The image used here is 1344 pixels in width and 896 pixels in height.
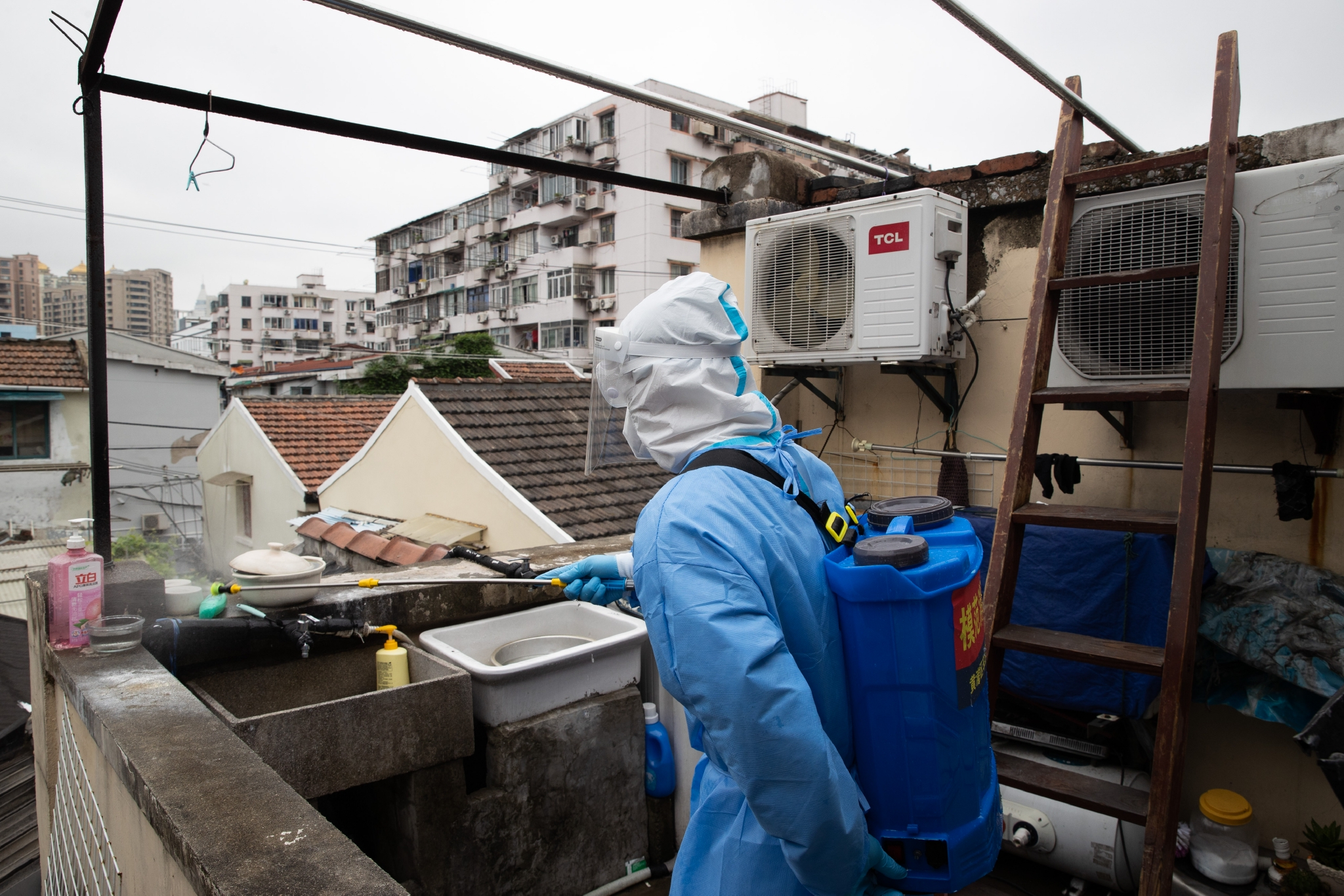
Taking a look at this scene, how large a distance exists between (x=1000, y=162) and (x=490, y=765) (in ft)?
11.4

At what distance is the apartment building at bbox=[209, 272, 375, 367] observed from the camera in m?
68.8

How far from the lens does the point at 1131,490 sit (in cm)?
333

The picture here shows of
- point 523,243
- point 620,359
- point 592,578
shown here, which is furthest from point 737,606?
point 523,243

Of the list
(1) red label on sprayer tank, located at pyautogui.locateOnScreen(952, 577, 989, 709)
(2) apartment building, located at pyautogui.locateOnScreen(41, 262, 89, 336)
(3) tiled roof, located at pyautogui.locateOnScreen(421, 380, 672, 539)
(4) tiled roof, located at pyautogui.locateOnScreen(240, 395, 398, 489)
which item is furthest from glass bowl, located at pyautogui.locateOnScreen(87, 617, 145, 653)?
(2) apartment building, located at pyautogui.locateOnScreen(41, 262, 89, 336)

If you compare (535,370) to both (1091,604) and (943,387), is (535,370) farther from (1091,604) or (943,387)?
(1091,604)

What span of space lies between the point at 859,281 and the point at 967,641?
2289 millimetres

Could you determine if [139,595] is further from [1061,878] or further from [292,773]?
[1061,878]

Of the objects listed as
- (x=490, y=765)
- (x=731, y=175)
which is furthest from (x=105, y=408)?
(x=731, y=175)

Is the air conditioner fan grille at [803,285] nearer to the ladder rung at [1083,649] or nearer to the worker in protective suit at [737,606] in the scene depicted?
the ladder rung at [1083,649]

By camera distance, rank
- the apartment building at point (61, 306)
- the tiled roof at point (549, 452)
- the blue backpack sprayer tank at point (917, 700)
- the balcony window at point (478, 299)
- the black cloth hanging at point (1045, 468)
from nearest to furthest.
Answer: the blue backpack sprayer tank at point (917, 700), the black cloth hanging at point (1045, 468), the tiled roof at point (549, 452), the apartment building at point (61, 306), the balcony window at point (478, 299)

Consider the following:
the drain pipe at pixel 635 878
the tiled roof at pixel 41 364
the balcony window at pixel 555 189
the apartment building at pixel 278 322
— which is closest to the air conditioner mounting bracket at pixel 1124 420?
the drain pipe at pixel 635 878

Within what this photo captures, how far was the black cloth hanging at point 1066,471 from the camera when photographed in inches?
117

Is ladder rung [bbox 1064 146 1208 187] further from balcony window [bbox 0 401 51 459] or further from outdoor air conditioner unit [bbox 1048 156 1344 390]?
balcony window [bbox 0 401 51 459]

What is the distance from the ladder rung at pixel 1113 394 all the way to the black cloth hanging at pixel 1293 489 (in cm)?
50
